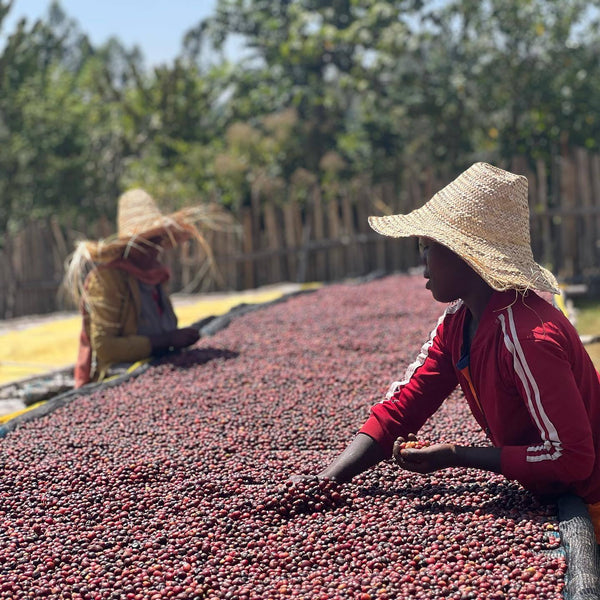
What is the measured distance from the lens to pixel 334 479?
2533 millimetres

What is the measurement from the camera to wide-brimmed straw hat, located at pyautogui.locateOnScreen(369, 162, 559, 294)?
2312 millimetres

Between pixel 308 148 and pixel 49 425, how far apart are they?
1079 cm

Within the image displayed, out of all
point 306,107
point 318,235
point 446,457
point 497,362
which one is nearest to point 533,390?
point 497,362

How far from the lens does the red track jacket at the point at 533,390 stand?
84.7 inches

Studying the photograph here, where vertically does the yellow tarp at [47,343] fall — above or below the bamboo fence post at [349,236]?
below

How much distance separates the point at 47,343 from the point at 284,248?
3917 mm

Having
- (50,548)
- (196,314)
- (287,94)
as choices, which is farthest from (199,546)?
(287,94)

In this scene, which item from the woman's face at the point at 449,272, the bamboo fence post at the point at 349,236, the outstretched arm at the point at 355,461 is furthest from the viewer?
the bamboo fence post at the point at 349,236

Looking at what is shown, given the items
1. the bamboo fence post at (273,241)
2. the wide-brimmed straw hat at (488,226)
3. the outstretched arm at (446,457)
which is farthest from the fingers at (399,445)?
the bamboo fence post at (273,241)

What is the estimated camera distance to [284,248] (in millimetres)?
9828

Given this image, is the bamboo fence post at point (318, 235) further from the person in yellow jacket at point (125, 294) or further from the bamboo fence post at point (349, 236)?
the person in yellow jacket at point (125, 294)

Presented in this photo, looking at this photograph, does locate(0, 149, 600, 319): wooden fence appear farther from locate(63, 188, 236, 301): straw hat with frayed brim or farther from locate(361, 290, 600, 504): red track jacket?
locate(361, 290, 600, 504): red track jacket

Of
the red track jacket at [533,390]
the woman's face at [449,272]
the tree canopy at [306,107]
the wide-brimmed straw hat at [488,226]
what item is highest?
the tree canopy at [306,107]

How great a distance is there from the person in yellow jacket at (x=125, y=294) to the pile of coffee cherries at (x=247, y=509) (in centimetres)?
57
